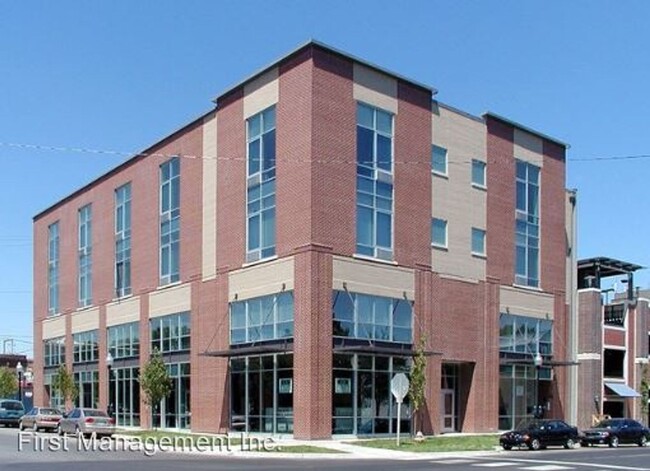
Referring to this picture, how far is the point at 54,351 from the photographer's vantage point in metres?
68.6

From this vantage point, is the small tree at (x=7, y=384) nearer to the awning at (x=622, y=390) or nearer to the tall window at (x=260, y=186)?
the tall window at (x=260, y=186)

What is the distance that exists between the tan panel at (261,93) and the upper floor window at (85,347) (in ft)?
80.2

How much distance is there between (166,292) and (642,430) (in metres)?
26.4

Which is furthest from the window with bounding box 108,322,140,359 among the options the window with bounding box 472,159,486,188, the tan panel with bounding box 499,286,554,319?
the window with bounding box 472,159,486,188

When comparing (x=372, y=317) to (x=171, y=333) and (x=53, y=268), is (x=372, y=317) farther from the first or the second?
(x=53, y=268)

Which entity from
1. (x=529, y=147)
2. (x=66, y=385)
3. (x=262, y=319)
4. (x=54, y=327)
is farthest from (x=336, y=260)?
(x=54, y=327)

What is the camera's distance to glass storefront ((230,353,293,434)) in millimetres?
39616

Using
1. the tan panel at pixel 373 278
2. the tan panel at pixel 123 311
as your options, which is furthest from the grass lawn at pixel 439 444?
the tan panel at pixel 123 311

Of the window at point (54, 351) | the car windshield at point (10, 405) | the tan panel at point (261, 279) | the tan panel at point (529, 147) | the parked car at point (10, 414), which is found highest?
the tan panel at point (529, 147)

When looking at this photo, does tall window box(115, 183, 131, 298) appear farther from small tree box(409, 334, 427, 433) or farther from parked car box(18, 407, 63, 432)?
small tree box(409, 334, 427, 433)

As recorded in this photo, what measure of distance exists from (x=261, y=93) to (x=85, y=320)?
27464mm

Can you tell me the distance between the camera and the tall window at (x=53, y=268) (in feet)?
227

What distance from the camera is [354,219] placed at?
40875 mm

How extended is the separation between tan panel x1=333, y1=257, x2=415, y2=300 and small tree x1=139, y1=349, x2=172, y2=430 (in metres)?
12.8
